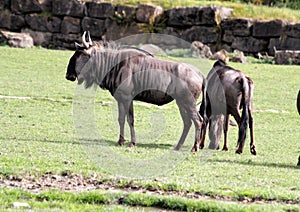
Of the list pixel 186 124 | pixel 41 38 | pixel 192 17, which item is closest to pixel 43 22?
pixel 41 38

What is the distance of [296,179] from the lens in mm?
10227

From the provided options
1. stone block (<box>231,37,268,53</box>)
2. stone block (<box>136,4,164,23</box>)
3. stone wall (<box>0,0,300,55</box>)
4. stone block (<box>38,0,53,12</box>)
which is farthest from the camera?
stone block (<box>38,0,53,12</box>)

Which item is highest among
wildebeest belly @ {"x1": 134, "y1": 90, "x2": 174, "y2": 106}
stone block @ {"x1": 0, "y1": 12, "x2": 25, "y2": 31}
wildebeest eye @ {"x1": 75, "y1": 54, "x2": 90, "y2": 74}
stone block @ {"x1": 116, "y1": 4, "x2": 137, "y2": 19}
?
wildebeest eye @ {"x1": 75, "y1": 54, "x2": 90, "y2": 74}

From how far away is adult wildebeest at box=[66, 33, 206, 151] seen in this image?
12.5 meters

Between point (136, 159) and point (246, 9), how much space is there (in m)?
18.7

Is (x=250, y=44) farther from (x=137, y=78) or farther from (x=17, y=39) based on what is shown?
(x=137, y=78)

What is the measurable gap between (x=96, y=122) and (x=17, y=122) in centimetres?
183

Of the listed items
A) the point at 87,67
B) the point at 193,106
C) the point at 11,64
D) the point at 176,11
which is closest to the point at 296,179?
the point at 193,106

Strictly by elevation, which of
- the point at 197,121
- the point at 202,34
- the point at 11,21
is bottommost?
the point at 11,21

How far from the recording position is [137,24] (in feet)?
94.3

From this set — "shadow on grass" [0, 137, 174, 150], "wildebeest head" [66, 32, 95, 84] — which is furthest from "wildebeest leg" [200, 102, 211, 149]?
"wildebeest head" [66, 32, 95, 84]

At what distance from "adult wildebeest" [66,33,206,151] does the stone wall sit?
15.1 meters

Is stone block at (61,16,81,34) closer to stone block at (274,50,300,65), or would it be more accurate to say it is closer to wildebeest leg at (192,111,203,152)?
stone block at (274,50,300,65)

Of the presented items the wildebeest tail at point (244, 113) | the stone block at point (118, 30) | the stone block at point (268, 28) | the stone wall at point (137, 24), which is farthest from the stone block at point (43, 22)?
the wildebeest tail at point (244, 113)
